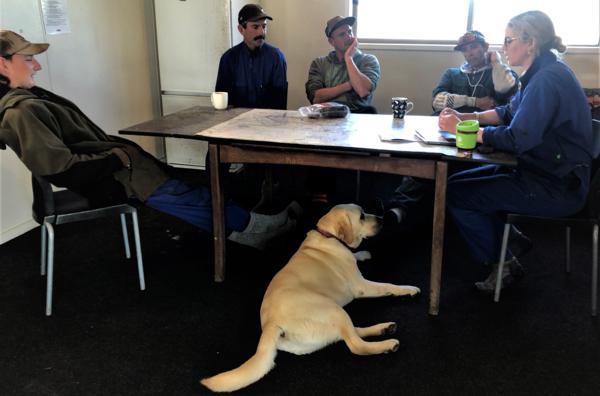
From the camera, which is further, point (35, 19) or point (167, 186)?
point (35, 19)

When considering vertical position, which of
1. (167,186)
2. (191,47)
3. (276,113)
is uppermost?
(191,47)

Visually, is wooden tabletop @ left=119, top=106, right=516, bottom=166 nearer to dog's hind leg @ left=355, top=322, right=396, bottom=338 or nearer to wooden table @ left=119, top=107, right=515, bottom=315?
wooden table @ left=119, top=107, right=515, bottom=315

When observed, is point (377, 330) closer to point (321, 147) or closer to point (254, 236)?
point (321, 147)

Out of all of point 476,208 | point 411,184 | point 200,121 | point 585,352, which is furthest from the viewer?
point 411,184

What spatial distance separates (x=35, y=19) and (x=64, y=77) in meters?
0.41

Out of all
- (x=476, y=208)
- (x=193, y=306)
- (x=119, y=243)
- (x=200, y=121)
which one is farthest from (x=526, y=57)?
(x=119, y=243)

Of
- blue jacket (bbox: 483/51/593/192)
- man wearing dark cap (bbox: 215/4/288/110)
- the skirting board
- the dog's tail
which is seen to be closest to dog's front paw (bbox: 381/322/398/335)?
the dog's tail

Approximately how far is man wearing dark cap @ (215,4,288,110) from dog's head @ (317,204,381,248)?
1.48m

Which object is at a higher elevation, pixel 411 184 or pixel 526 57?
pixel 526 57

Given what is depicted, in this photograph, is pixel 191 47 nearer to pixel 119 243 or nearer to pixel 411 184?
pixel 119 243

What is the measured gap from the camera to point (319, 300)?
1.88m

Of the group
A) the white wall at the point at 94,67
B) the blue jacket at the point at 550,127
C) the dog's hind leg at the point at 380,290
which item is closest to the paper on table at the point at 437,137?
the blue jacket at the point at 550,127

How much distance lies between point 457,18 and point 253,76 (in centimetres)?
190

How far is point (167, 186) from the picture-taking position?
2467mm
